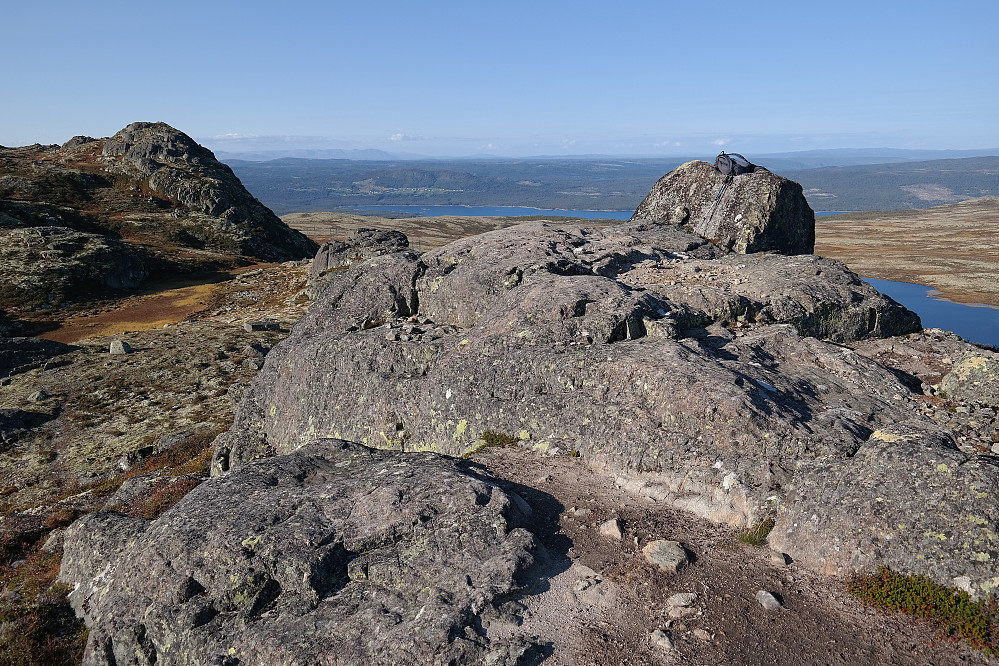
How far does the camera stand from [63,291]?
71938 mm

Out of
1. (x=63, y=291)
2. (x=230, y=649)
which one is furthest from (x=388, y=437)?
(x=63, y=291)

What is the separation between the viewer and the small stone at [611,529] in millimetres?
12391

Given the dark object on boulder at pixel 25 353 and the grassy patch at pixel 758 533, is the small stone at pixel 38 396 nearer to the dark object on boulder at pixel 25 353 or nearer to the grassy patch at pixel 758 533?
the dark object on boulder at pixel 25 353

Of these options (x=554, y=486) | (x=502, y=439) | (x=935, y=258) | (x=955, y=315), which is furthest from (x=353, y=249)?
(x=935, y=258)

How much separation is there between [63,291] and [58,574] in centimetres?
7120

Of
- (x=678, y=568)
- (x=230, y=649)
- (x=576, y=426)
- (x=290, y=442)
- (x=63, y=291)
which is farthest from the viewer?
(x=63, y=291)

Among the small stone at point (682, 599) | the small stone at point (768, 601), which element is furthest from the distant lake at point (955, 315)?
the small stone at point (682, 599)

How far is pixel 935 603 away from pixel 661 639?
511 centimetres

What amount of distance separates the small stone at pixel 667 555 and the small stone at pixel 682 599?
719 millimetres

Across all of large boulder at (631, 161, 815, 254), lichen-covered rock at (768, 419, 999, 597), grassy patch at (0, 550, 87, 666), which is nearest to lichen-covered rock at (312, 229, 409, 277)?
large boulder at (631, 161, 815, 254)

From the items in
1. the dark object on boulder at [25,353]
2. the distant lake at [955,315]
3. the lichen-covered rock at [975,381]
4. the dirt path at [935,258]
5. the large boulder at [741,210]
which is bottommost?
the distant lake at [955,315]

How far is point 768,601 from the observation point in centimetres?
1030

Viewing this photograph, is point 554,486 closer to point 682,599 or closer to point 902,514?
point 682,599

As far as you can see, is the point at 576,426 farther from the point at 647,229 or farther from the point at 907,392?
the point at 647,229
